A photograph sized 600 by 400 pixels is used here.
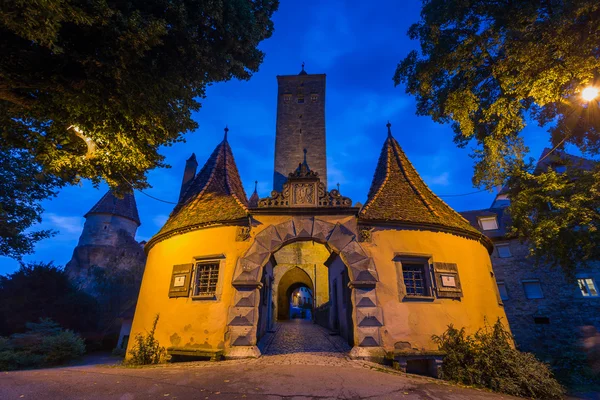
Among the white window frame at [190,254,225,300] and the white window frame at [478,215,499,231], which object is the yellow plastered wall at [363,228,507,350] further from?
the white window frame at [478,215,499,231]

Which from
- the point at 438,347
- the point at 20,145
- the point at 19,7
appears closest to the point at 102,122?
the point at 20,145

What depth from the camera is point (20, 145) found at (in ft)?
24.1

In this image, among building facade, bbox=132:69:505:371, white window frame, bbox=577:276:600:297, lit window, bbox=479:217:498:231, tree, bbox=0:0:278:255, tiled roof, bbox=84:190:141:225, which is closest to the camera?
tree, bbox=0:0:278:255

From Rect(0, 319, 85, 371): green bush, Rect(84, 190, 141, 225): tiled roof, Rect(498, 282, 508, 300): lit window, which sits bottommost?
Rect(0, 319, 85, 371): green bush

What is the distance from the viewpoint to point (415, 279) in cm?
882

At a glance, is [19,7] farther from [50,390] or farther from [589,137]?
[589,137]

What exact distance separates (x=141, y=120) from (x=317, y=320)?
16.0 metres

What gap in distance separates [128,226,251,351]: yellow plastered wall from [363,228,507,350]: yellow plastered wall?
175 inches

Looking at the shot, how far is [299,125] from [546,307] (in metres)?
25.1

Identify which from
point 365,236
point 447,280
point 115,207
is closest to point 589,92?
point 447,280

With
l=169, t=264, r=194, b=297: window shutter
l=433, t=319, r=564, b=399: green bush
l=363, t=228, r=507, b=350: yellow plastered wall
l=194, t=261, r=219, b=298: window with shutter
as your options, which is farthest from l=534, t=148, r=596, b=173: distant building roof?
l=169, t=264, r=194, b=297: window shutter

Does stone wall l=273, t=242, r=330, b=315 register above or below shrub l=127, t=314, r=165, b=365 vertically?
above

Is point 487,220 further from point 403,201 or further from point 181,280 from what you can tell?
point 181,280

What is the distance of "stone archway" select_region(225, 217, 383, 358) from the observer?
775cm
